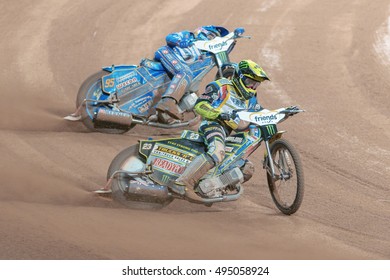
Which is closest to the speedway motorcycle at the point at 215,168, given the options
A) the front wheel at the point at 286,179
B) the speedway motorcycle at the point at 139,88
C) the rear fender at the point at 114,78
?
the front wheel at the point at 286,179

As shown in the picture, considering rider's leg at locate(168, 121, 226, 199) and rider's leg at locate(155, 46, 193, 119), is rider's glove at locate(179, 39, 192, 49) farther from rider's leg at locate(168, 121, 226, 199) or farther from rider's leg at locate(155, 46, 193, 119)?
rider's leg at locate(168, 121, 226, 199)

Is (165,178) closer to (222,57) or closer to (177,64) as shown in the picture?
(177,64)

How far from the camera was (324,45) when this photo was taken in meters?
21.4

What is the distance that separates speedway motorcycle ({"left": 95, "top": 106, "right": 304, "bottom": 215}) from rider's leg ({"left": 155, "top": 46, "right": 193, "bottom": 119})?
2.93 meters

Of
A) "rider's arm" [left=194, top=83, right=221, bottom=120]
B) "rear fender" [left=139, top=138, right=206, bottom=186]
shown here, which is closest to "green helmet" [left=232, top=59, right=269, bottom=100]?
"rider's arm" [left=194, top=83, right=221, bottom=120]

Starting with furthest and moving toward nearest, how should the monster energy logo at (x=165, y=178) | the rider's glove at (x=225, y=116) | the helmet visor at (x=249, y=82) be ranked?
the monster energy logo at (x=165, y=178), the helmet visor at (x=249, y=82), the rider's glove at (x=225, y=116)

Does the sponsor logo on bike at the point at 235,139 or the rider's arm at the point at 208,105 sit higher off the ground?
the rider's arm at the point at 208,105

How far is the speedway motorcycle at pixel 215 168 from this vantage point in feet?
40.1

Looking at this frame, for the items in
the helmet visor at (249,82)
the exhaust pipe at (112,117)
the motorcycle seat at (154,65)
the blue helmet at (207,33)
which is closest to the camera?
the helmet visor at (249,82)

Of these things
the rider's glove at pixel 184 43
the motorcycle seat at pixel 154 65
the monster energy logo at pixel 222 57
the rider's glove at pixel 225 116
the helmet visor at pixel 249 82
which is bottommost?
the rider's glove at pixel 225 116

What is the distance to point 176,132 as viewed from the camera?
16406 mm

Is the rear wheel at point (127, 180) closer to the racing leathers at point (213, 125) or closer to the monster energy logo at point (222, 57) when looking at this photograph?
the racing leathers at point (213, 125)

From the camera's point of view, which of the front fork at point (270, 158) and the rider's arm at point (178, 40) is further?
the rider's arm at point (178, 40)

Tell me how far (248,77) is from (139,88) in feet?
13.0
